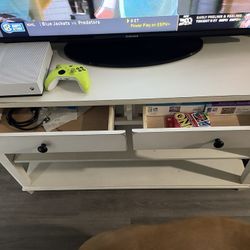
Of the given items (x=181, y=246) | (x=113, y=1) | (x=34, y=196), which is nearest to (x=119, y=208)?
(x=34, y=196)

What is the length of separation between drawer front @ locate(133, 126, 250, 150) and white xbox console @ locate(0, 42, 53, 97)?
323mm

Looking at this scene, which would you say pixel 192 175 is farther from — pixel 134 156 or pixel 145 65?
pixel 145 65

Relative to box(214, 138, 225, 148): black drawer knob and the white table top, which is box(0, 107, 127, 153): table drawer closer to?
the white table top

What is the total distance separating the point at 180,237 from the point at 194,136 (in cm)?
30

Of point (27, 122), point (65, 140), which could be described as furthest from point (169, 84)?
point (27, 122)

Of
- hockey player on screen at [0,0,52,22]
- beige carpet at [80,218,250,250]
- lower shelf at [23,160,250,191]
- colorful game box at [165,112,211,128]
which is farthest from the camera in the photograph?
lower shelf at [23,160,250,191]

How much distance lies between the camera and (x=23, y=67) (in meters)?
0.78

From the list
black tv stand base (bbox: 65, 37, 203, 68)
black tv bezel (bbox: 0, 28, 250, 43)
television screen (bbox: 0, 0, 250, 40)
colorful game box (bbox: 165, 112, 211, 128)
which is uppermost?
television screen (bbox: 0, 0, 250, 40)

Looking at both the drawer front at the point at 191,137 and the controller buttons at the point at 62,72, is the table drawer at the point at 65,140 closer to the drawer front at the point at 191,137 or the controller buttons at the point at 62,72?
the drawer front at the point at 191,137

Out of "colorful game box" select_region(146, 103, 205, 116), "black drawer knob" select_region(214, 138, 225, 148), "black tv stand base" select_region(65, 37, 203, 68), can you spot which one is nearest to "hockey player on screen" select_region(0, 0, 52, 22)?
"black tv stand base" select_region(65, 37, 203, 68)

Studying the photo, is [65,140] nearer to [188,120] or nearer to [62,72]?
[62,72]

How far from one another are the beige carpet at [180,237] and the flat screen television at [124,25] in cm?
49

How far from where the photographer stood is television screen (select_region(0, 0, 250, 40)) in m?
0.75

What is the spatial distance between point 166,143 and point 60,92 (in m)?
0.36
